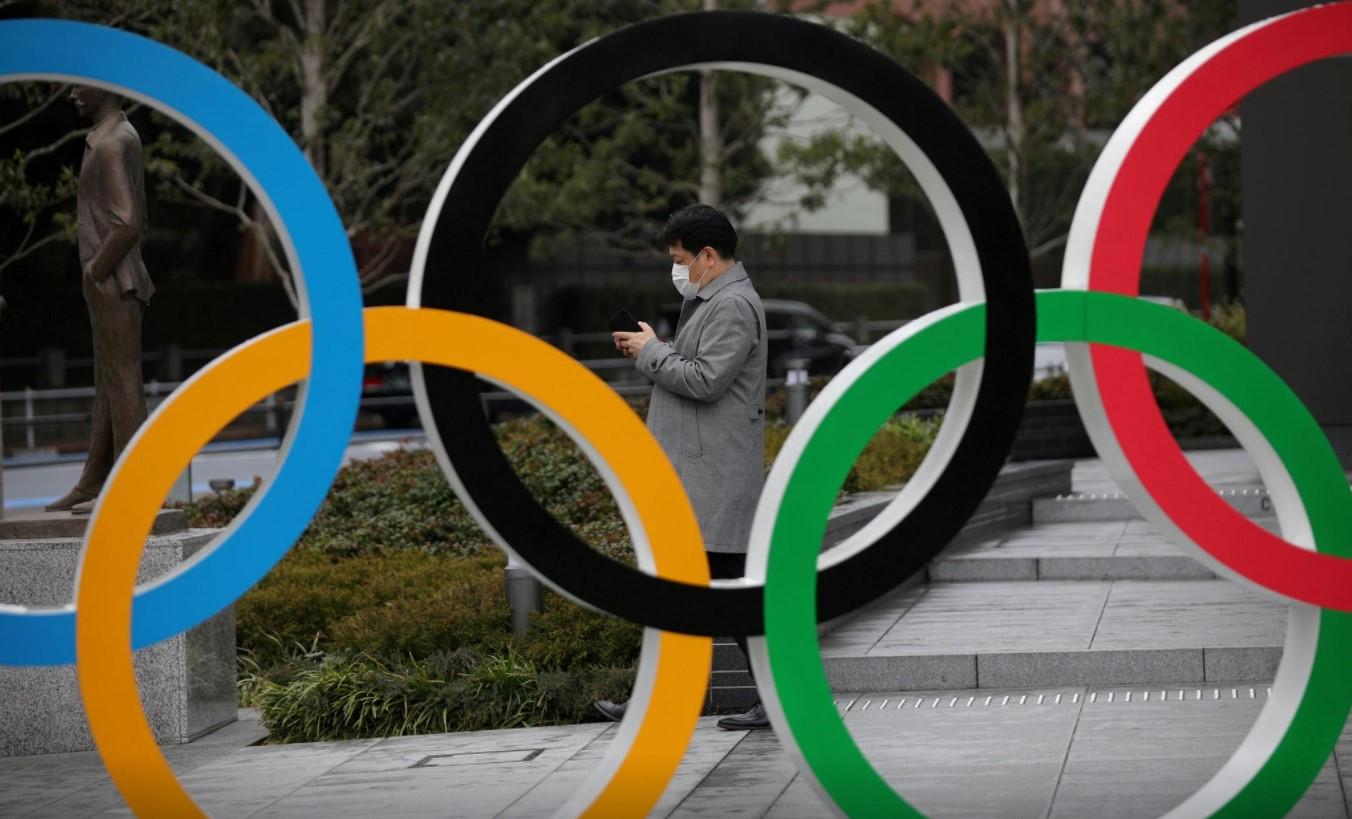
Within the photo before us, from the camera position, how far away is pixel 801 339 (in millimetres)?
32844

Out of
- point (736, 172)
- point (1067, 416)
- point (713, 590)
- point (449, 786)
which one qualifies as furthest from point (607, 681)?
point (736, 172)

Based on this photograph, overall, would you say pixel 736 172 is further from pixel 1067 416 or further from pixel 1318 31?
pixel 1318 31

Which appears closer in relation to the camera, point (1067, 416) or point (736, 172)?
point (1067, 416)

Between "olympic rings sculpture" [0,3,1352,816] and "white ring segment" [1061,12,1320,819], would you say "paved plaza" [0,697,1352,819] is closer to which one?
"white ring segment" [1061,12,1320,819]

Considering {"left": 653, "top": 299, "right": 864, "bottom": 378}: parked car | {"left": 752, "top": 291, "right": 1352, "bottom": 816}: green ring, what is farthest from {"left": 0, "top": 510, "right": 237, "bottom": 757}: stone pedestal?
{"left": 653, "top": 299, "right": 864, "bottom": 378}: parked car

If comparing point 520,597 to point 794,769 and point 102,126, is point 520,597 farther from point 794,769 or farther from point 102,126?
point 102,126

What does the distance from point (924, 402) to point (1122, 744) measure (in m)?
12.6

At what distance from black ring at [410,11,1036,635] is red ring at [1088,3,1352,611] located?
27 cm

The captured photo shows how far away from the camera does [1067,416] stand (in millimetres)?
19000

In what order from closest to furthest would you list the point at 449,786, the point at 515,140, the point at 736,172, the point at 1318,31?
the point at 515,140 → the point at 1318,31 → the point at 449,786 → the point at 736,172

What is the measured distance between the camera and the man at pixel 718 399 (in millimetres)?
6852

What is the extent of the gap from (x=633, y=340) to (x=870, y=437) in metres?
1.28

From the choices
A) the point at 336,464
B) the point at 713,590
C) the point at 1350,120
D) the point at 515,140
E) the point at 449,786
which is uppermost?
the point at 1350,120

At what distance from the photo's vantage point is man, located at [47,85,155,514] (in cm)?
761
